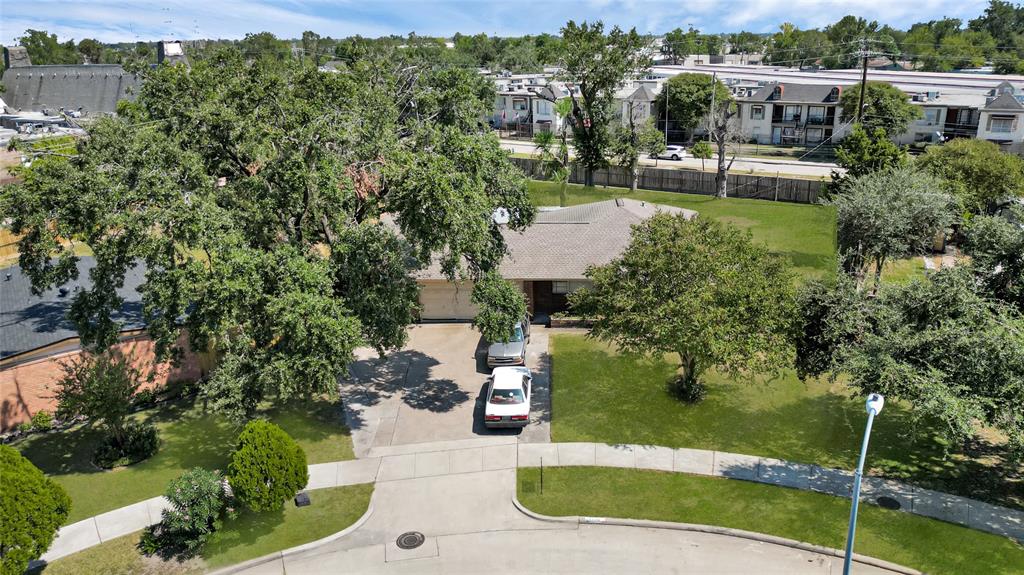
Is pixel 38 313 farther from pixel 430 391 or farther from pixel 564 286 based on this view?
pixel 564 286

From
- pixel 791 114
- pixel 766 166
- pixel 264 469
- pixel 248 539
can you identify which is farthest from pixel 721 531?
pixel 791 114

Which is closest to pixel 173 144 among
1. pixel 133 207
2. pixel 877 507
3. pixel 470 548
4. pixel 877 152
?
pixel 133 207

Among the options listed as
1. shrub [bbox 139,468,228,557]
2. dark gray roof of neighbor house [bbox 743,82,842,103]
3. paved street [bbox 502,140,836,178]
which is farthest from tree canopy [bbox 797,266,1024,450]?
dark gray roof of neighbor house [bbox 743,82,842,103]

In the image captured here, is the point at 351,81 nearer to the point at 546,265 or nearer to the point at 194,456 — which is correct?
the point at 546,265

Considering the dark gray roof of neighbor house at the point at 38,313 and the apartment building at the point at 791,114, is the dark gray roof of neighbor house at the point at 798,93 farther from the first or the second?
the dark gray roof of neighbor house at the point at 38,313

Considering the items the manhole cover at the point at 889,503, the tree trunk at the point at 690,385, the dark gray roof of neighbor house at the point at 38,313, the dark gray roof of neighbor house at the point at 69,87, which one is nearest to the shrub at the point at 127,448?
the dark gray roof of neighbor house at the point at 38,313

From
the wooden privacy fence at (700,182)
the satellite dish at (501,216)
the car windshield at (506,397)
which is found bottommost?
the car windshield at (506,397)

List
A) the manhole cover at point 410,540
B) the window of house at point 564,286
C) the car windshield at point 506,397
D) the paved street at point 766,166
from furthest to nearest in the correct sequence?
the paved street at point 766,166, the window of house at point 564,286, the car windshield at point 506,397, the manhole cover at point 410,540
